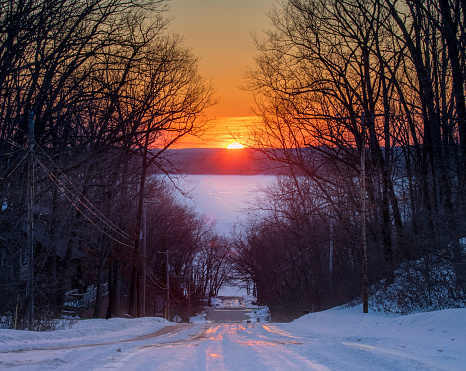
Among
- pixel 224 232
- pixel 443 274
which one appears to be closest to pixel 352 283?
pixel 443 274

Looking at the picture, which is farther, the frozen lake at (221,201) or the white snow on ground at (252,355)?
the frozen lake at (221,201)

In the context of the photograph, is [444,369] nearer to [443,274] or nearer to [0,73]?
[443,274]

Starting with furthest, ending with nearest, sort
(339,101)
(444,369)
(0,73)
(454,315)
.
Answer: (339,101) < (0,73) < (454,315) < (444,369)

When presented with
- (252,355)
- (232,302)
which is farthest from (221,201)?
(252,355)

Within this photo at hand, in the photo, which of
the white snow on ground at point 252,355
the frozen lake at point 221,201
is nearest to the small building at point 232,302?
the frozen lake at point 221,201

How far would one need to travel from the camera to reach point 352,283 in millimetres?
31438

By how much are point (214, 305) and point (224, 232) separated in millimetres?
23006

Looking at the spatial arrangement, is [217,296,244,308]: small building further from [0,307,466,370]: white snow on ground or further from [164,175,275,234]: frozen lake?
[0,307,466,370]: white snow on ground

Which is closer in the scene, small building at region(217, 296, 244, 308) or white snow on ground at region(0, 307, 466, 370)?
white snow on ground at region(0, 307, 466, 370)

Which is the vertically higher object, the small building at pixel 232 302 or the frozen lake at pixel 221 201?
the frozen lake at pixel 221 201

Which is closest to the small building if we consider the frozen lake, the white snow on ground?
the frozen lake

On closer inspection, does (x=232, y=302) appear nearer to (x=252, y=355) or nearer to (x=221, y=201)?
(x=221, y=201)

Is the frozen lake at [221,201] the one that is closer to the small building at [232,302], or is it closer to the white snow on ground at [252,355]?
the small building at [232,302]

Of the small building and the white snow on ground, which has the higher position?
the white snow on ground
